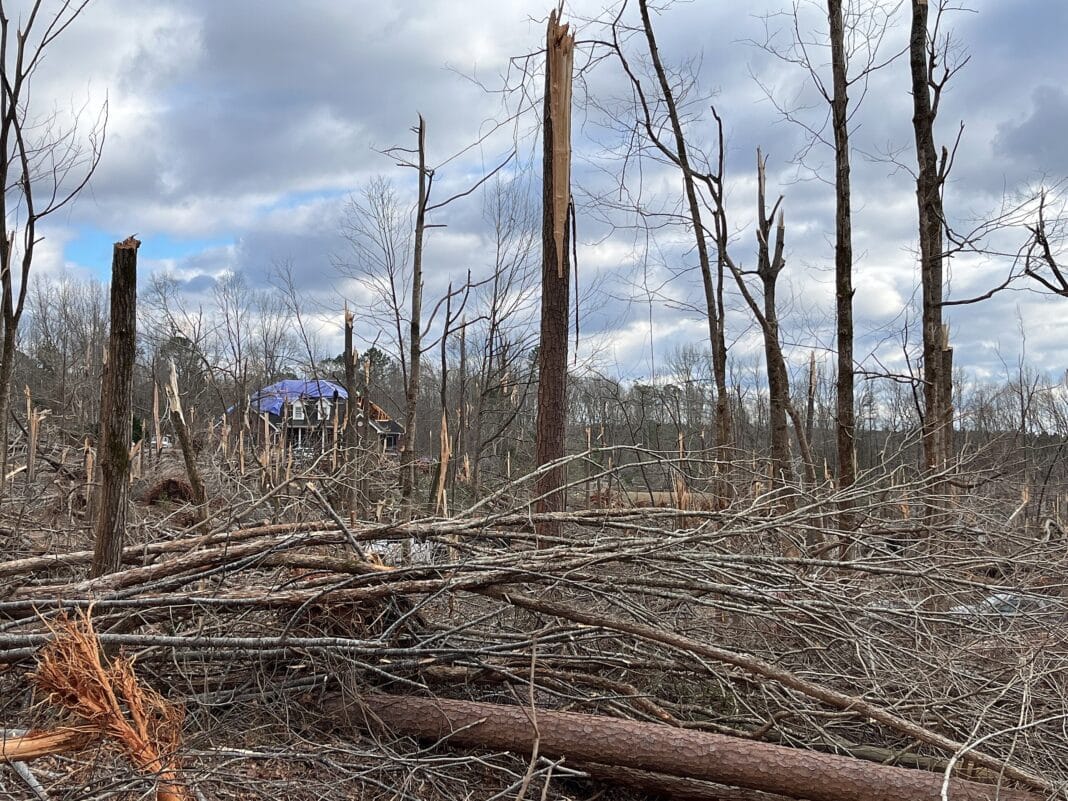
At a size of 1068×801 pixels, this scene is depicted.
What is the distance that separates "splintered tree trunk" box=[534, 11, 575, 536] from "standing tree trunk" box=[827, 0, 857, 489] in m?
2.23

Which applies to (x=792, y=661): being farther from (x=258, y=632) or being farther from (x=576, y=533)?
(x=258, y=632)

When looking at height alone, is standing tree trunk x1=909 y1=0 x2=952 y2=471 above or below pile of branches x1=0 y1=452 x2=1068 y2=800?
above

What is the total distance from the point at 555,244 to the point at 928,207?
3.24m

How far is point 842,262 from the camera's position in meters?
6.52

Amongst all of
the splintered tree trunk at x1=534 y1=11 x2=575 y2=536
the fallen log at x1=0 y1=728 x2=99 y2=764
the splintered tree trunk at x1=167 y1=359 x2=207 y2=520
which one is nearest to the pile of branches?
the fallen log at x1=0 y1=728 x2=99 y2=764

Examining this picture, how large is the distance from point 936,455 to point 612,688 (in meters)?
3.79

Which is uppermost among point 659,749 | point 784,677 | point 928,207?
point 928,207

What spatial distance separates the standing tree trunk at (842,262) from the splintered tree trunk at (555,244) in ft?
7.31

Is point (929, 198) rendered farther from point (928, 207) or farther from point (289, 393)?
point (289, 393)

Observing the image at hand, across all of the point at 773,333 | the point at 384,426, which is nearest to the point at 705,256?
the point at 773,333

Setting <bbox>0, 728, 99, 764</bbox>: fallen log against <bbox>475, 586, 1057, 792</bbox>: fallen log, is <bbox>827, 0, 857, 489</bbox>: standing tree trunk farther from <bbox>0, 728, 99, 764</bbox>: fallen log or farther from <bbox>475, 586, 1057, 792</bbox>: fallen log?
<bbox>0, 728, 99, 764</bbox>: fallen log

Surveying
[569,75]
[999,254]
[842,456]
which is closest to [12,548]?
[569,75]

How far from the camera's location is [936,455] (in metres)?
6.29

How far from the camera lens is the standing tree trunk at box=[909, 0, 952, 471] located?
654cm
